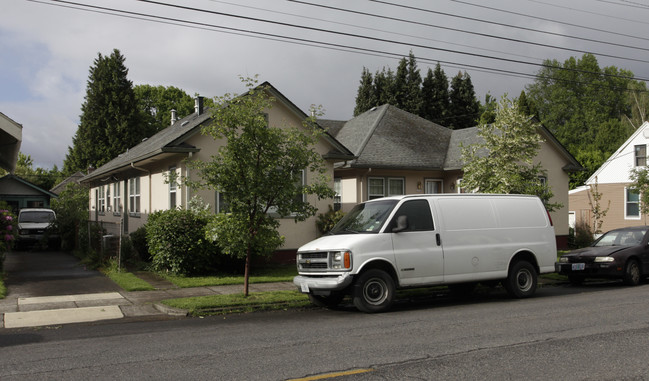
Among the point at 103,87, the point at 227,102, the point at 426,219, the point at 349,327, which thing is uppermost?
the point at 103,87

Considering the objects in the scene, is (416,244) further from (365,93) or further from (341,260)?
(365,93)

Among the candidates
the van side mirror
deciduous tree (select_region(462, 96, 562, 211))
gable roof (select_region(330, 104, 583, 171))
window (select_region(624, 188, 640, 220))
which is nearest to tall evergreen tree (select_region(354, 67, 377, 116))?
gable roof (select_region(330, 104, 583, 171))

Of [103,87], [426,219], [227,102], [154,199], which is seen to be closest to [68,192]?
[154,199]

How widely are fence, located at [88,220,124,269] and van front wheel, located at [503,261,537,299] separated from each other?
33.4 ft

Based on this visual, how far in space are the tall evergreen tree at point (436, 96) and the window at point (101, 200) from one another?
25.5 meters

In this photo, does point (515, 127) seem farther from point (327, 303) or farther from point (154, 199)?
point (154, 199)

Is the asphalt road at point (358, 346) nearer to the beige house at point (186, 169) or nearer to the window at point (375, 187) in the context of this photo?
the beige house at point (186, 169)

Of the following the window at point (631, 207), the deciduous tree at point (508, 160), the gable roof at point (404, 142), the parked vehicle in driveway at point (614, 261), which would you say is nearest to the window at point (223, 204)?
the gable roof at point (404, 142)

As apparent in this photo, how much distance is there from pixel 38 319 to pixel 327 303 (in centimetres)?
524

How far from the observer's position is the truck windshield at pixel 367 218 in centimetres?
1062

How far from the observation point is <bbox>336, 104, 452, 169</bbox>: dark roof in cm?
2218

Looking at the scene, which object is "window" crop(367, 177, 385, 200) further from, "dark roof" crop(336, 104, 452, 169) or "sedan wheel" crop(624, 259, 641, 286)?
"sedan wheel" crop(624, 259, 641, 286)

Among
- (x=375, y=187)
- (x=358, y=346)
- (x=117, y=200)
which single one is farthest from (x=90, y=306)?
(x=117, y=200)

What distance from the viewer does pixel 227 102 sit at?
11.5 metres
